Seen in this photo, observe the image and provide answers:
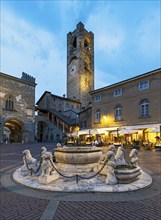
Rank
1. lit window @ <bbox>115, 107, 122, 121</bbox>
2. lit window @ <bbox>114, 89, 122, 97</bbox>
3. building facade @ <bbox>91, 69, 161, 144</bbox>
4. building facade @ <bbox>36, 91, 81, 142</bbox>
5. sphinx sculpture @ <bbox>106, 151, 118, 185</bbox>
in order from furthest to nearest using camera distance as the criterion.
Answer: building facade @ <bbox>36, 91, 81, 142</bbox> → lit window @ <bbox>114, 89, 122, 97</bbox> → lit window @ <bbox>115, 107, 122, 121</bbox> → building facade @ <bbox>91, 69, 161, 144</bbox> → sphinx sculpture @ <bbox>106, 151, 118, 185</bbox>

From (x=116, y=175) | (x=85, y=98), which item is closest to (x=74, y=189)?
(x=116, y=175)

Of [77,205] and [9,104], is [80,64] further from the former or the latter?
[77,205]

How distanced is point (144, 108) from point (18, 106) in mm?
22357

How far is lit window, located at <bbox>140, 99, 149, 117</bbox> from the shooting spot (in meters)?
22.2

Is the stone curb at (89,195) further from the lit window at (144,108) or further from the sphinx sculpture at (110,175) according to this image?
the lit window at (144,108)

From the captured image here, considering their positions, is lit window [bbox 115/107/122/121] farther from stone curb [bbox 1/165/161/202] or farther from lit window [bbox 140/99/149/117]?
stone curb [bbox 1/165/161/202]

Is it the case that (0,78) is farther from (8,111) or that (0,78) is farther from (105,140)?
(105,140)

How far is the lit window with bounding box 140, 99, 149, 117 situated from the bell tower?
25833mm

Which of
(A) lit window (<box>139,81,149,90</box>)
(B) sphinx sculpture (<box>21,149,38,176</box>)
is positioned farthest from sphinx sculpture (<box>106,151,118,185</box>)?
(A) lit window (<box>139,81,149,90</box>)

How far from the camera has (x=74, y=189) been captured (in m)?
4.80

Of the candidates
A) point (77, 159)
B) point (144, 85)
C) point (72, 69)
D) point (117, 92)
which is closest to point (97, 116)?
point (117, 92)

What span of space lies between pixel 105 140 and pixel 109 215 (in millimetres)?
23423

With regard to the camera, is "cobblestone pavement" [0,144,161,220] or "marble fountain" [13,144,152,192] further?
"marble fountain" [13,144,152,192]

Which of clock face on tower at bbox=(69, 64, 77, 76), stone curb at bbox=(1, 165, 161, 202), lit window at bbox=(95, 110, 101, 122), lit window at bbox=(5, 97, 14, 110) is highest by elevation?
clock face on tower at bbox=(69, 64, 77, 76)
